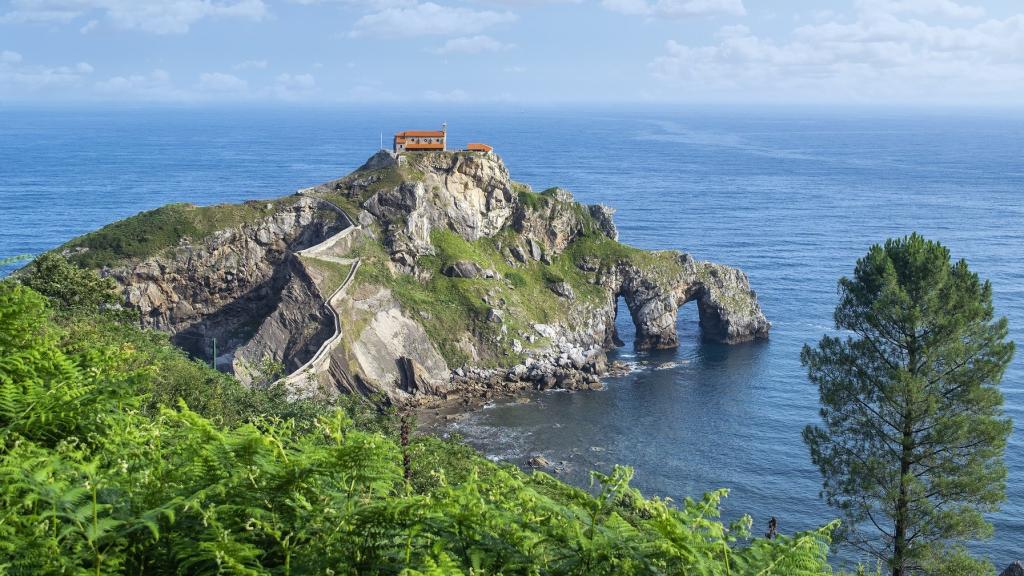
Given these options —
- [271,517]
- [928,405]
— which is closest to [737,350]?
[928,405]

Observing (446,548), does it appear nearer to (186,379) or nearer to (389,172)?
(186,379)

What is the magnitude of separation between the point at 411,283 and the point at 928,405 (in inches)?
2347

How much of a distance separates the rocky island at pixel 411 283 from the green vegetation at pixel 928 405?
4543 cm

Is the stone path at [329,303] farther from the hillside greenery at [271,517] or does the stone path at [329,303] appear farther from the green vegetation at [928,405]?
the hillside greenery at [271,517]

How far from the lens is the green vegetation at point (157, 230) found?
82.9 m

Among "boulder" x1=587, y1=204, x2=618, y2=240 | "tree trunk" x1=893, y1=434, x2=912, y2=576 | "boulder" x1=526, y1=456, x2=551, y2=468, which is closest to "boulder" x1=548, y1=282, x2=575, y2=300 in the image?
"boulder" x1=587, y1=204, x2=618, y2=240

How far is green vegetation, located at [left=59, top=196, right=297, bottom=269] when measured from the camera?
82875 millimetres

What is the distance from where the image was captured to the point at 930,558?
33219 mm

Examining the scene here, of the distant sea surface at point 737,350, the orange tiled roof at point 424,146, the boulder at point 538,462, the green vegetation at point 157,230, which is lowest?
the boulder at point 538,462

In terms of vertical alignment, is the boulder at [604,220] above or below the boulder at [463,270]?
above

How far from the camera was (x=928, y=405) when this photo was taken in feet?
109

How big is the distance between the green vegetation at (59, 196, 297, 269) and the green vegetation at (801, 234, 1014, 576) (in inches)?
2676

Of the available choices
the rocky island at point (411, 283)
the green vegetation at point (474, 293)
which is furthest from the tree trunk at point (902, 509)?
the green vegetation at point (474, 293)

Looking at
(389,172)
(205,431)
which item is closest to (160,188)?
(389,172)
